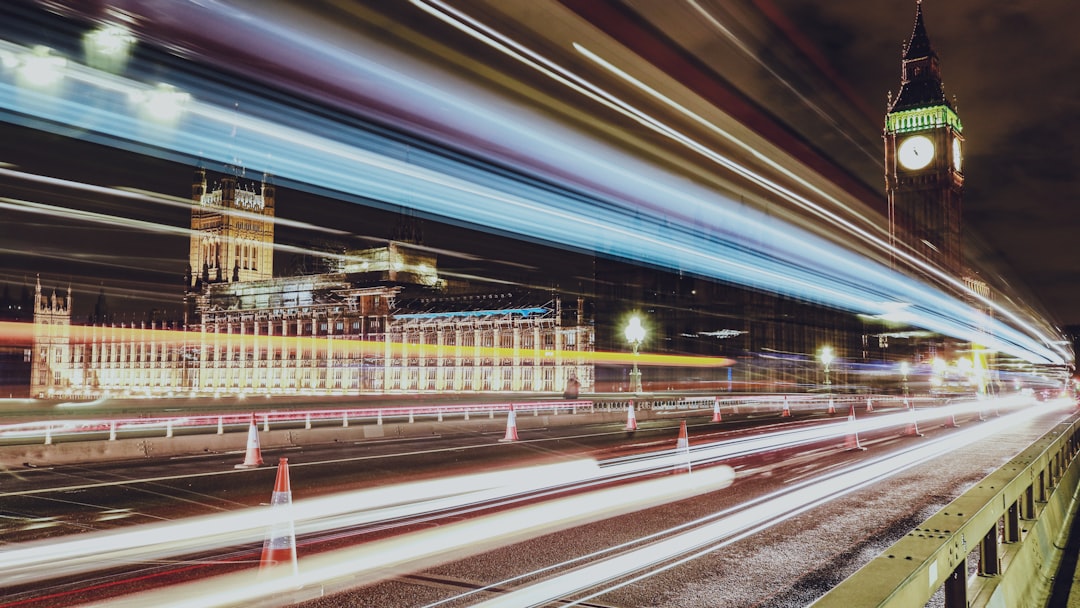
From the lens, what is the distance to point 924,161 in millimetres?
176500

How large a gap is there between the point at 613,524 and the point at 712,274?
71300 millimetres

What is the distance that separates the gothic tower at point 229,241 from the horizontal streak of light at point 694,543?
113096 mm

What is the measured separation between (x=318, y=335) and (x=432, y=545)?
98.1 m

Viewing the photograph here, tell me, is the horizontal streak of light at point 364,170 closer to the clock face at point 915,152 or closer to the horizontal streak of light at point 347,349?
the horizontal streak of light at point 347,349

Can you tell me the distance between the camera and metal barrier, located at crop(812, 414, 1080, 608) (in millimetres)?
2516

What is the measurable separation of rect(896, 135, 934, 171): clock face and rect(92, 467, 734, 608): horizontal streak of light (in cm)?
18623

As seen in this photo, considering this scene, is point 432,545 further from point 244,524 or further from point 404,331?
point 404,331

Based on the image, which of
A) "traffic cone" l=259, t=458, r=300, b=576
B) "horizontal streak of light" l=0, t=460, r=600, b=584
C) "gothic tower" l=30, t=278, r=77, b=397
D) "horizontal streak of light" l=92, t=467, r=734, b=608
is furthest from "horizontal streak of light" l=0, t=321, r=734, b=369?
"traffic cone" l=259, t=458, r=300, b=576

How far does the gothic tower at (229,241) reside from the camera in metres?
118

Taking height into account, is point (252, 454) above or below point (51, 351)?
below

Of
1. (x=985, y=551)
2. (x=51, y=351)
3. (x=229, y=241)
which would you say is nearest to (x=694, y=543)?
(x=985, y=551)

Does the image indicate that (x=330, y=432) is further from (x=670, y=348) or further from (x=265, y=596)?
(x=670, y=348)

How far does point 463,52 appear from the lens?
42.0 ft

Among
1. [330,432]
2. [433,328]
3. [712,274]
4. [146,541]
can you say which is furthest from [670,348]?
[146,541]
